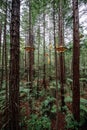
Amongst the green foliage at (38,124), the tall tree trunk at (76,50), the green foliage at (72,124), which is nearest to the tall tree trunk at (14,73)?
the green foliage at (38,124)

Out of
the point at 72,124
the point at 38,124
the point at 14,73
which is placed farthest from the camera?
the point at 38,124

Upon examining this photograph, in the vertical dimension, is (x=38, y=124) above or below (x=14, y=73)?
below

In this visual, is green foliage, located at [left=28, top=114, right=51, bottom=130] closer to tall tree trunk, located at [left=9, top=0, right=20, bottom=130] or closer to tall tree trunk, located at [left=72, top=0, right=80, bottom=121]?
tall tree trunk, located at [left=72, top=0, right=80, bottom=121]

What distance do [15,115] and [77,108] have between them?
3.36m

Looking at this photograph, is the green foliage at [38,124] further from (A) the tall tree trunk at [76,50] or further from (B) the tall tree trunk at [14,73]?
(B) the tall tree trunk at [14,73]

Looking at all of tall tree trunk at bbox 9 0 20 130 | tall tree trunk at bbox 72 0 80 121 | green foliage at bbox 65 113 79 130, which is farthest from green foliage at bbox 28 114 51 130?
tall tree trunk at bbox 9 0 20 130

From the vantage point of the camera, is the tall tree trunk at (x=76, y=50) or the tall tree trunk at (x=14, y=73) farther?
the tall tree trunk at (x=76, y=50)

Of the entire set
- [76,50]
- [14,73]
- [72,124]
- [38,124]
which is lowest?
[38,124]

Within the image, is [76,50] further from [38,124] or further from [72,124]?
[38,124]

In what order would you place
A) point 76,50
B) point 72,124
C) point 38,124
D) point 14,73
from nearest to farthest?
point 14,73 < point 76,50 < point 72,124 < point 38,124

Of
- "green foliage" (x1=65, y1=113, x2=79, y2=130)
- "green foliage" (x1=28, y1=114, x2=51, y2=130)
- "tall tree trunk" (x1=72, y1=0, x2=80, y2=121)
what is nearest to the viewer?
"tall tree trunk" (x1=72, y1=0, x2=80, y2=121)

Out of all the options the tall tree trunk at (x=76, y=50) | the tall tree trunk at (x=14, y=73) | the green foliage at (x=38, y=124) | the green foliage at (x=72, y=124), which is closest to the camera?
the tall tree trunk at (x=14, y=73)

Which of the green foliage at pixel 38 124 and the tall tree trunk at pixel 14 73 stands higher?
the tall tree trunk at pixel 14 73

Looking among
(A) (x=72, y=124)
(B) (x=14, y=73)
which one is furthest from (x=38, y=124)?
(B) (x=14, y=73)
